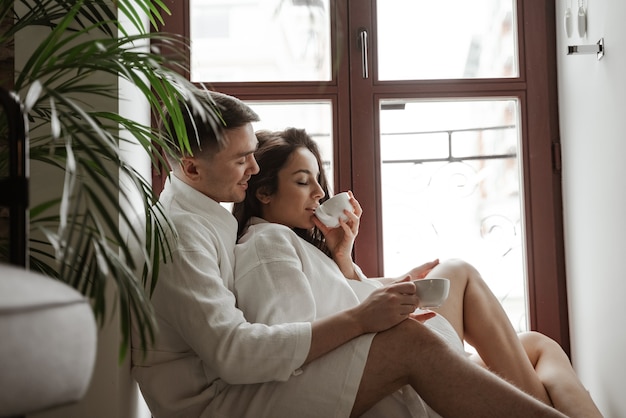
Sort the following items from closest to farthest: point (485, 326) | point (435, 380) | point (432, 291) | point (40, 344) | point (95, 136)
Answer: point (40, 344) < point (95, 136) < point (435, 380) < point (432, 291) < point (485, 326)

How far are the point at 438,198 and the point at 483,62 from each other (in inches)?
20.5

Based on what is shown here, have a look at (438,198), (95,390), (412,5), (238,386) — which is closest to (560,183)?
(438,198)

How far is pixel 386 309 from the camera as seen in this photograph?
5.60 ft

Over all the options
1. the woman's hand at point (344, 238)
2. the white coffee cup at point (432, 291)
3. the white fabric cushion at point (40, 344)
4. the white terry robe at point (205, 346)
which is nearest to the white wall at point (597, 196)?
the white coffee cup at point (432, 291)

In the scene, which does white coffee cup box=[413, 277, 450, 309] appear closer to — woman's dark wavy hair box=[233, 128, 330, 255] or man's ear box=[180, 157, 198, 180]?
woman's dark wavy hair box=[233, 128, 330, 255]

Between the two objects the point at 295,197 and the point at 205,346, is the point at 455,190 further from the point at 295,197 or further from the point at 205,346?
the point at 205,346

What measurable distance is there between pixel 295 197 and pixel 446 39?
35.6 inches

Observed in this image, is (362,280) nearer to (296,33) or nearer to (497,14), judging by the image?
(296,33)

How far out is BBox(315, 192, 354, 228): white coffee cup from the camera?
219 centimetres

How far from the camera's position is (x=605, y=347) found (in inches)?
88.0

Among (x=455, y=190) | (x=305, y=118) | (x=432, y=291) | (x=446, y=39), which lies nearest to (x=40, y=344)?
(x=432, y=291)

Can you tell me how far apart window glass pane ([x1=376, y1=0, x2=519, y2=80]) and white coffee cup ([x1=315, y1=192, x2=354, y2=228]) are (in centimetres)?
65

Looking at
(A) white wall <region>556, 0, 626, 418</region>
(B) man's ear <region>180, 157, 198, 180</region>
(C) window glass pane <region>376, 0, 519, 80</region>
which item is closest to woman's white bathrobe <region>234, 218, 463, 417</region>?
(B) man's ear <region>180, 157, 198, 180</region>

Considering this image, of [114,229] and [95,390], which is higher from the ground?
[114,229]
